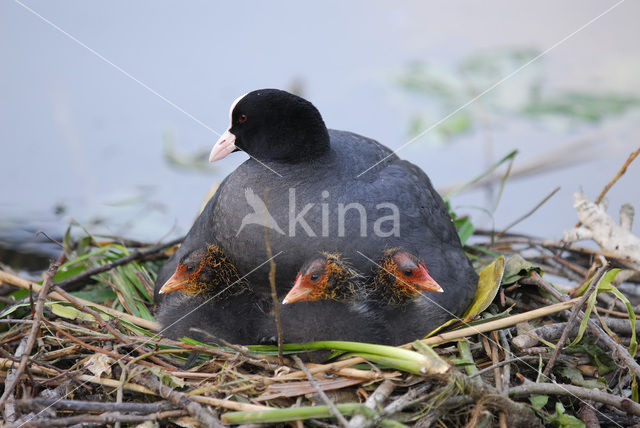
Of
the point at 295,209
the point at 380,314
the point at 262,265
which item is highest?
the point at 295,209

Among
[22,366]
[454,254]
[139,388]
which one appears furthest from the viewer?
[454,254]

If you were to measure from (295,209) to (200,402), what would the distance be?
0.86 m

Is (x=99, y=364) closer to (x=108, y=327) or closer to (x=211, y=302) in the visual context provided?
(x=108, y=327)

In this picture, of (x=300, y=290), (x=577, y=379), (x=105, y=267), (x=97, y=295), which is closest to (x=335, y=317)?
(x=300, y=290)

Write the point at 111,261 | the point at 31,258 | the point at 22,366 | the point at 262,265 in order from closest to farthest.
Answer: the point at 22,366 → the point at 262,265 → the point at 111,261 → the point at 31,258

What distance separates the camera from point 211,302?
10.4 feet

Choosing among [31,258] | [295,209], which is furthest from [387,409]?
[31,258]

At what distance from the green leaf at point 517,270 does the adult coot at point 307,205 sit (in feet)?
0.68

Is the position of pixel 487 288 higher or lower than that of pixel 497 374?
higher

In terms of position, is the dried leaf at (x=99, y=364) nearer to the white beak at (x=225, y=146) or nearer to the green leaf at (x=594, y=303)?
the white beak at (x=225, y=146)

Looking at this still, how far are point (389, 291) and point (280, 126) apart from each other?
86 centimetres

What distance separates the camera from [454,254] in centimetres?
329

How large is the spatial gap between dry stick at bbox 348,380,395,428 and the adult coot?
0.51 meters

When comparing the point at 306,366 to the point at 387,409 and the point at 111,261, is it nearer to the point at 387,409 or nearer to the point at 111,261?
the point at 387,409
